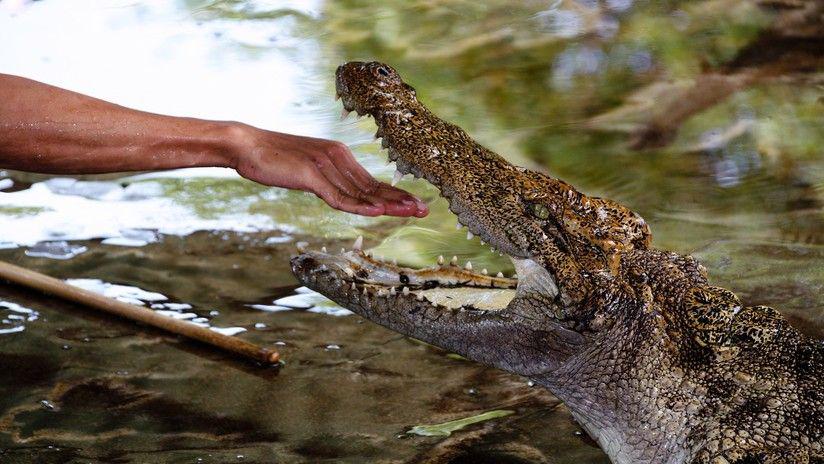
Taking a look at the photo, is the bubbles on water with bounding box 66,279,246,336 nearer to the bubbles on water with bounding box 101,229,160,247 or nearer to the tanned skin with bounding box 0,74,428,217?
the bubbles on water with bounding box 101,229,160,247

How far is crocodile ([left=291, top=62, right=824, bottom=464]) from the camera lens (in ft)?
10.0

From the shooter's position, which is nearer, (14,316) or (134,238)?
(14,316)

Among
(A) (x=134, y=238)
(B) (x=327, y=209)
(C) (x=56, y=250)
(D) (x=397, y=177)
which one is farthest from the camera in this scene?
(B) (x=327, y=209)

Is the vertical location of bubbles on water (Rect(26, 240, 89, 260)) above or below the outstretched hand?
below

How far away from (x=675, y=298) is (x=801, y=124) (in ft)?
14.9

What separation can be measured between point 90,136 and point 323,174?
828 millimetres

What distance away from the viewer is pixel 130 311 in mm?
4469

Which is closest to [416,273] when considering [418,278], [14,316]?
[418,278]

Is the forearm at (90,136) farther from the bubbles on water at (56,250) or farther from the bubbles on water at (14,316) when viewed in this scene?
the bubbles on water at (56,250)

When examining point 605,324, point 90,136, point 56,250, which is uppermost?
point 90,136

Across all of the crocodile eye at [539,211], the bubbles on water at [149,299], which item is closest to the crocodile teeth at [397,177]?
the crocodile eye at [539,211]

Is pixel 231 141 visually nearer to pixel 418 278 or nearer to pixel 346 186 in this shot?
pixel 346 186

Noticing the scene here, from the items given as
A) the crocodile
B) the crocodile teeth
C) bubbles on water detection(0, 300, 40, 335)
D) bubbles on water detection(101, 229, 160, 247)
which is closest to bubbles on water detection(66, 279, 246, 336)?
bubbles on water detection(0, 300, 40, 335)

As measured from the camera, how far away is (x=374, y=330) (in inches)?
182
